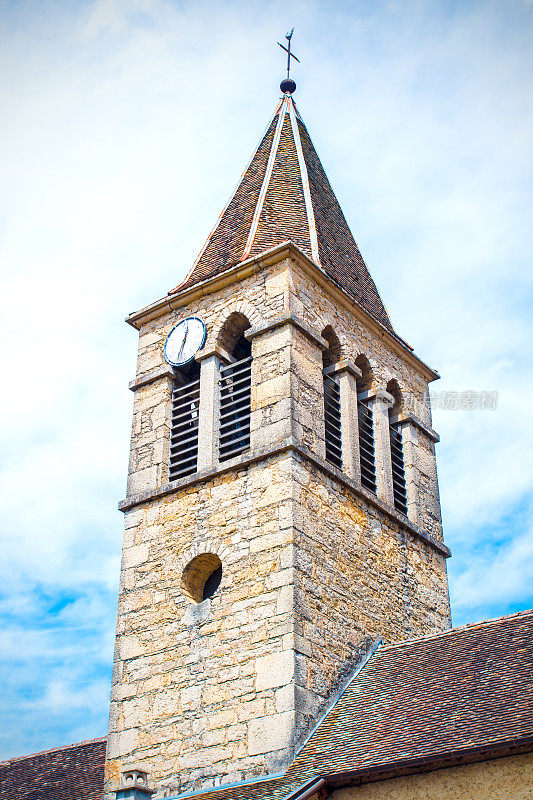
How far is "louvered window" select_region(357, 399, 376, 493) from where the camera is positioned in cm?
1448

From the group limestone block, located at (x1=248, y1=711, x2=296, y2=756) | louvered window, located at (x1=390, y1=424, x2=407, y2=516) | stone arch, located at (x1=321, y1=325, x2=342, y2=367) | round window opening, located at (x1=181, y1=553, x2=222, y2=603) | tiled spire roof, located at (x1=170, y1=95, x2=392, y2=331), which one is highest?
tiled spire roof, located at (x1=170, y1=95, x2=392, y2=331)

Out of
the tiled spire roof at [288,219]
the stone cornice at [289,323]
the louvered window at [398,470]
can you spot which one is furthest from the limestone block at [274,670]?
the tiled spire roof at [288,219]

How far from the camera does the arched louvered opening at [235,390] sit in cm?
1362

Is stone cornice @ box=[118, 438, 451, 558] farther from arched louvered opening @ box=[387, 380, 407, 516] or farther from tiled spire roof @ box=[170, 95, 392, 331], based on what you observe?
tiled spire roof @ box=[170, 95, 392, 331]

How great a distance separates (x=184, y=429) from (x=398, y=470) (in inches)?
129

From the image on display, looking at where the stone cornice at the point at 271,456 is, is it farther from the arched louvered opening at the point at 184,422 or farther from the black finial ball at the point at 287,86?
the black finial ball at the point at 287,86

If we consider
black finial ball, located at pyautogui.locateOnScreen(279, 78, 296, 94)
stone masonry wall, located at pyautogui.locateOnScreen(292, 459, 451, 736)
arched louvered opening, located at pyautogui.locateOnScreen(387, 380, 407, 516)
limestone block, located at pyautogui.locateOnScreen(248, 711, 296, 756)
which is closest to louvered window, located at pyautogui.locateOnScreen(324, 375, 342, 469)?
stone masonry wall, located at pyautogui.locateOnScreen(292, 459, 451, 736)

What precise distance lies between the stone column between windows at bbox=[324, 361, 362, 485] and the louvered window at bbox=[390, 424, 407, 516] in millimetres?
1095

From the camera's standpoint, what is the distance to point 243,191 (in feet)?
57.8

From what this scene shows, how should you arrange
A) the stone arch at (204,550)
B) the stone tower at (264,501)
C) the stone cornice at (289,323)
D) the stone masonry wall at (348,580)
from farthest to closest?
the stone cornice at (289,323) → the stone arch at (204,550) → the stone masonry wall at (348,580) → the stone tower at (264,501)

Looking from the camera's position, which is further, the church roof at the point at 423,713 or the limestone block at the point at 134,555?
the limestone block at the point at 134,555

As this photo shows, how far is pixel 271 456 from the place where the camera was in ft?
41.8

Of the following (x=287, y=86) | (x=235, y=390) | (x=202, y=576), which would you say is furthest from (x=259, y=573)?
(x=287, y=86)

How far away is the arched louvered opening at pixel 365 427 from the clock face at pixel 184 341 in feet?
7.85
